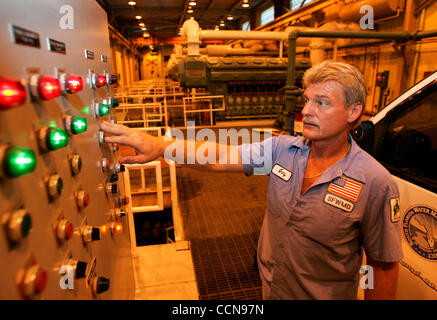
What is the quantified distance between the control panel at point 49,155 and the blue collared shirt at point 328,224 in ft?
2.65

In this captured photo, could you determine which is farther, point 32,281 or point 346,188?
point 346,188

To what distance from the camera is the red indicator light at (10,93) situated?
0.58 metres

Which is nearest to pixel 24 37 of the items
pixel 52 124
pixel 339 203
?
pixel 52 124

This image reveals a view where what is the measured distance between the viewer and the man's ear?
1246 mm

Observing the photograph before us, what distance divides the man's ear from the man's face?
0.5 inches

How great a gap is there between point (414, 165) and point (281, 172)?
898mm

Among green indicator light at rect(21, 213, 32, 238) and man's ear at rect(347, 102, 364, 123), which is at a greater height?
man's ear at rect(347, 102, 364, 123)

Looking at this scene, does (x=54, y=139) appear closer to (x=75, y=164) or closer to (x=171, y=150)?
(x=75, y=164)

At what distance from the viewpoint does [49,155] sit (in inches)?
31.9

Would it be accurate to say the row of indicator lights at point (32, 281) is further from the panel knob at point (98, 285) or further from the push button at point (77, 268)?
the panel knob at point (98, 285)

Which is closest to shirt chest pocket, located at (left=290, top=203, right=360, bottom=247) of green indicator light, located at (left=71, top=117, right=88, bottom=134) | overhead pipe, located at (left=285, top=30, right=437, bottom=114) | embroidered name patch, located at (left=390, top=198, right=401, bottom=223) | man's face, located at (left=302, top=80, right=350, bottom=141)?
embroidered name patch, located at (left=390, top=198, right=401, bottom=223)

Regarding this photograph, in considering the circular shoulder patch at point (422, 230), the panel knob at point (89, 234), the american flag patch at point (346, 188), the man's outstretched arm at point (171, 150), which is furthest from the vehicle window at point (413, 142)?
the panel knob at point (89, 234)

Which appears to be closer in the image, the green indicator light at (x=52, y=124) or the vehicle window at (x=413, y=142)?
the green indicator light at (x=52, y=124)

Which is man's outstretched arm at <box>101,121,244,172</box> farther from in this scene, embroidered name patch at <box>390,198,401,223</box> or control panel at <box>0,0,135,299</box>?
embroidered name patch at <box>390,198,401,223</box>
